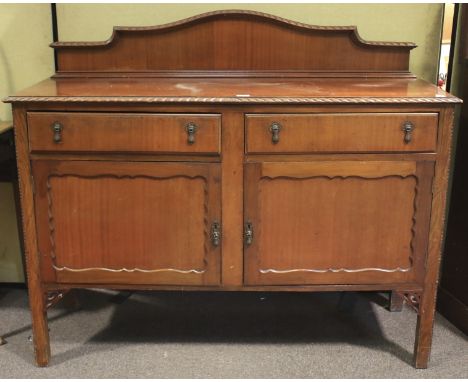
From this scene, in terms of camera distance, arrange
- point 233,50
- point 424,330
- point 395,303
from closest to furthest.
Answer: point 424,330, point 233,50, point 395,303

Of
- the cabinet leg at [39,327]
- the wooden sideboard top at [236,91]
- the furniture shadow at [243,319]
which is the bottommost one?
the furniture shadow at [243,319]

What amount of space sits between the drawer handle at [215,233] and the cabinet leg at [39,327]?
0.53m

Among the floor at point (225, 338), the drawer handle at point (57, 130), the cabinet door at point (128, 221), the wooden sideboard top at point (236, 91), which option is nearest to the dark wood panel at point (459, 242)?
the floor at point (225, 338)

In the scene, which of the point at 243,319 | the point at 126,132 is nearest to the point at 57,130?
the point at 126,132

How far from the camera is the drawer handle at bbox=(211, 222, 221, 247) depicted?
5.66ft

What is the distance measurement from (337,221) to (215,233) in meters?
0.34

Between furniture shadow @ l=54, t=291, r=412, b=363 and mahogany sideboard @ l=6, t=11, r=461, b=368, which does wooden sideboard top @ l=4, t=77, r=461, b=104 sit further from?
furniture shadow @ l=54, t=291, r=412, b=363

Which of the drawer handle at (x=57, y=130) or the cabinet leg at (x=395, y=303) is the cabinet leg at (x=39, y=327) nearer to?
the drawer handle at (x=57, y=130)

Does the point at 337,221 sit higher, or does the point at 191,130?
the point at 191,130

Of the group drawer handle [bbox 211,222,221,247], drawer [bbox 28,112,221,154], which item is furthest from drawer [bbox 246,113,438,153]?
drawer handle [bbox 211,222,221,247]

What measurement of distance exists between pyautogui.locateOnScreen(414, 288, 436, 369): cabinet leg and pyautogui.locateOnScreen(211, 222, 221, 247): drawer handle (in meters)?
0.62

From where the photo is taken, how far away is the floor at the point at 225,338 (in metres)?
1.83

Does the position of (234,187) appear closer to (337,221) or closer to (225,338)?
(337,221)

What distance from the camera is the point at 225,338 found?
2.00 m
